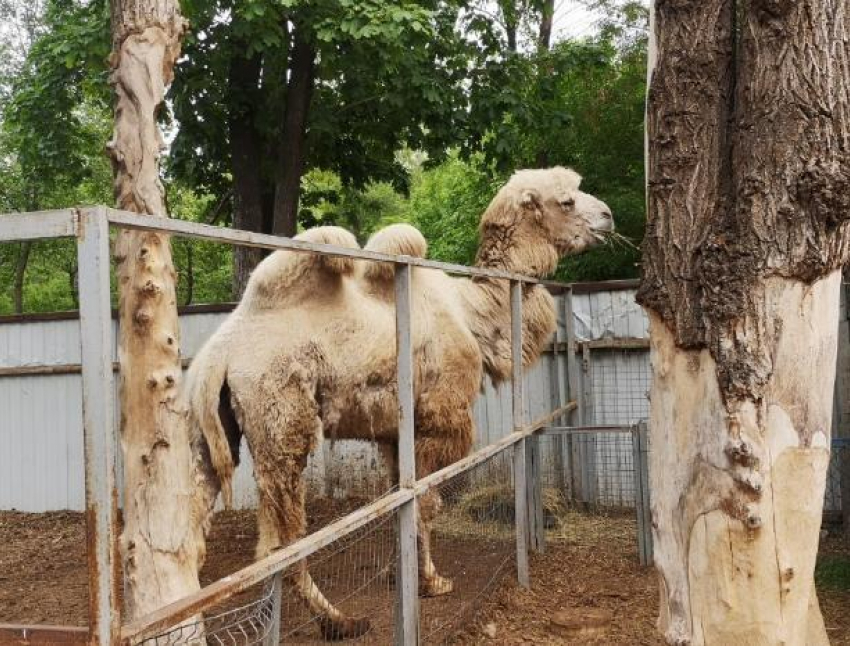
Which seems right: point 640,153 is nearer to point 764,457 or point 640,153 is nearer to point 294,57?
point 294,57

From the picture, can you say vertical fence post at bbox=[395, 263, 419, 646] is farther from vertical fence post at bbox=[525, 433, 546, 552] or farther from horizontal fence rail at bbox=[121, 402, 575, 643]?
vertical fence post at bbox=[525, 433, 546, 552]

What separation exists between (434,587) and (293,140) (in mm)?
5992

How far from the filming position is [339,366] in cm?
510

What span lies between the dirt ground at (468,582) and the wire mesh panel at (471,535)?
0.01m

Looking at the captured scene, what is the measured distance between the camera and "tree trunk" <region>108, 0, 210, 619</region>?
3.89 m

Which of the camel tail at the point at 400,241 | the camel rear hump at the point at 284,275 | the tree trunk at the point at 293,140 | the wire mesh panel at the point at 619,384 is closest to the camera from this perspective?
the camel rear hump at the point at 284,275

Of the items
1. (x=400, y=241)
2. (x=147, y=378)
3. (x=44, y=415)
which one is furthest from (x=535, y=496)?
(x=44, y=415)

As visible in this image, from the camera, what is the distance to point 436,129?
10.6 m

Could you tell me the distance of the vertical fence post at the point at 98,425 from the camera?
1632mm

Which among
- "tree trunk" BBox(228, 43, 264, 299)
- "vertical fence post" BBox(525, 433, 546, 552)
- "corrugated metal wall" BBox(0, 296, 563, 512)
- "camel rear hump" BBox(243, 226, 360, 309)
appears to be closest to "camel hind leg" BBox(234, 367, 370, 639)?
"camel rear hump" BBox(243, 226, 360, 309)

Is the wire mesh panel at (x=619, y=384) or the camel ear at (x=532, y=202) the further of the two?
the wire mesh panel at (x=619, y=384)

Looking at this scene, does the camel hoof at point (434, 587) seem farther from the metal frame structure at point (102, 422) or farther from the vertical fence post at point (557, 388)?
the metal frame structure at point (102, 422)

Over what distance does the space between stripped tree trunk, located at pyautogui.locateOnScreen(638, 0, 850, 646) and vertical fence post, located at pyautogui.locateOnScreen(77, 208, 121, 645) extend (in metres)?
1.93

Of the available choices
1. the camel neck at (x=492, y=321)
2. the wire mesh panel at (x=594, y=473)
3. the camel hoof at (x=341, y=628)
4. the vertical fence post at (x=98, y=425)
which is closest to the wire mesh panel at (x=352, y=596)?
the camel hoof at (x=341, y=628)
